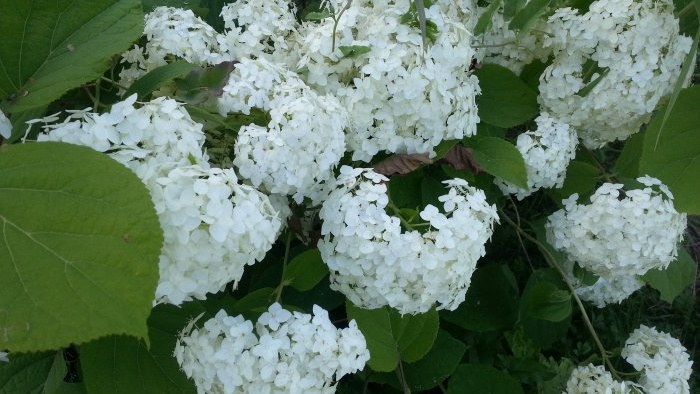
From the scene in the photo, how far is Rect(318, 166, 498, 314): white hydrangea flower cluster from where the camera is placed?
1179 millimetres

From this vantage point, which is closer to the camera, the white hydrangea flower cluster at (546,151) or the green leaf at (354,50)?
the green leaf at (354,50)

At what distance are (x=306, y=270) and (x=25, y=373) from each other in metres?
0.56

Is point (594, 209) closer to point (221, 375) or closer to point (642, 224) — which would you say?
point (642, 224)

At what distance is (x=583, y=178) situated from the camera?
186 cm

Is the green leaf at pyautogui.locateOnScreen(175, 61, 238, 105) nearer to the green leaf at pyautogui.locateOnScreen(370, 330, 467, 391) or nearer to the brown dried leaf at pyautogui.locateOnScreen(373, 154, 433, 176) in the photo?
the brown dried leaf at pyautogui.locateOnScreen(373, 154, 433, 176)

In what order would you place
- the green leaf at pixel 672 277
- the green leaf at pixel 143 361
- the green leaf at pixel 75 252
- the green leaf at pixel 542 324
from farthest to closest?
the green leaf at pixel 542 324 < the green leaf at pixel 672 277 < the green leaf at pixel 143 361 < the green leaf at pixel 75 252

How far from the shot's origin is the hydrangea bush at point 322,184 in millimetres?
890

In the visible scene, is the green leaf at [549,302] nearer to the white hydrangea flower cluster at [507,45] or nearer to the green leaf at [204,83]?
the white hydrangea flower cluster at [507,45]

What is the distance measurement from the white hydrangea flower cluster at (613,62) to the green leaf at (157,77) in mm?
866

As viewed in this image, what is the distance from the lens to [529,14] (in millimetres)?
1596

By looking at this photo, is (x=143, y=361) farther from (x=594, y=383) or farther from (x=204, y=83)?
(x=594, y=383)

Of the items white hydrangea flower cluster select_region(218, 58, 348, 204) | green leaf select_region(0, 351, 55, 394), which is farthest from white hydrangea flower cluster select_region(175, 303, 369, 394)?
green leaf select_region(0, 351, 55, 394)

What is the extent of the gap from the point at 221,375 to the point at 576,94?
1.05 m

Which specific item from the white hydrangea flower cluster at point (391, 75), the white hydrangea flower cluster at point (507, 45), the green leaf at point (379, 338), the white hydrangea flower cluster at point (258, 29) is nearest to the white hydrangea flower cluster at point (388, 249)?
the white hydrangea flower cluster at point (391, 75)
